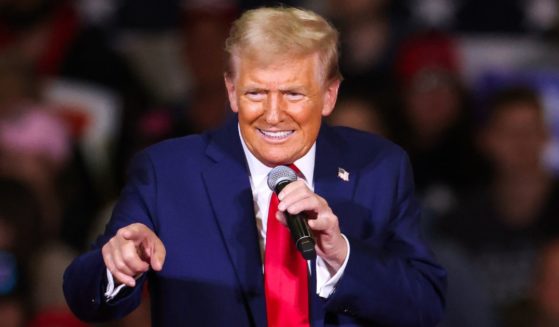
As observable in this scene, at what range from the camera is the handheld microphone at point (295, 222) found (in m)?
2.16

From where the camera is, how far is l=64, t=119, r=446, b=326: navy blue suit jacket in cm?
239

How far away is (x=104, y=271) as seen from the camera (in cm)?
238

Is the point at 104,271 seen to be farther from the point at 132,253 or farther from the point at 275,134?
the point at 275,134

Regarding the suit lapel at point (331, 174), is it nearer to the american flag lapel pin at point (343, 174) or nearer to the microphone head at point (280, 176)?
the american flag lapel pin at point (343, 174)

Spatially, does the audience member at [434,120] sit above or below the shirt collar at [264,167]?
below

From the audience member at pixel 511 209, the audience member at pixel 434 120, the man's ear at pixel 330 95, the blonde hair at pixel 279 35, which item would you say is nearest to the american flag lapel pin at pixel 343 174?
the man's ear at pixel 330 95

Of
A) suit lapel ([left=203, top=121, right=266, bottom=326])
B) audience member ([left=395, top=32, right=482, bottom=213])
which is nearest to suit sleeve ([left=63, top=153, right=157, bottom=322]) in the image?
suit lapel ([left=203, top=121, right=266, bottom=326])

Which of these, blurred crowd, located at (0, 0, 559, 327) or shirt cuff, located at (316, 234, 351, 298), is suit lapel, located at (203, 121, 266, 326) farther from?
blurred crowd, located at (0, 0, 559, 327)

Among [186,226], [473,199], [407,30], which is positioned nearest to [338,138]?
[186,226]

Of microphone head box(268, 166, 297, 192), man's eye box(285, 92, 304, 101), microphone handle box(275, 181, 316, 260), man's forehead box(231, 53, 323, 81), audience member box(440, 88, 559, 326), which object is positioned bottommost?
audience member box(440, 88, 559, 326)

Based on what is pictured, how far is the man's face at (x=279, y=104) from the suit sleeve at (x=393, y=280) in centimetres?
20

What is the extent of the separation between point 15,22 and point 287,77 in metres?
3.45

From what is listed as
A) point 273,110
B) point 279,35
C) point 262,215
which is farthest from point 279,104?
point 262,215

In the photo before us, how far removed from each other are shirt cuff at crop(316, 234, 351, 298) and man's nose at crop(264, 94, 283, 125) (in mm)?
236
